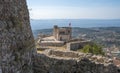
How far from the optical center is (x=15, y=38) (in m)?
11.4

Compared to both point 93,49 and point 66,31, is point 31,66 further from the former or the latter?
point 66,31

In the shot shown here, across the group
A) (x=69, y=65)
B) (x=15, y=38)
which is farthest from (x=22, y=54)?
(x=69, y=65)

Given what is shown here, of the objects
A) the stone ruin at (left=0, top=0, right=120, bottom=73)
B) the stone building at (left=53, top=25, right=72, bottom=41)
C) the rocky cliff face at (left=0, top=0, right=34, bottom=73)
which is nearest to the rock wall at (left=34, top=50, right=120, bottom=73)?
the stone ruin at (left=0, top=0, right=120, bottom=73)

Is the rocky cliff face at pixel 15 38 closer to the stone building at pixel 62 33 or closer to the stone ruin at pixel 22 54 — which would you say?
the stone ruin at pixel 22 54

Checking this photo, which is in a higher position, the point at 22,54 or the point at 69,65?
the point at 22,54

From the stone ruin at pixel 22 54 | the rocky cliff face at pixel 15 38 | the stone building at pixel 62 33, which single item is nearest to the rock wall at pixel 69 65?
the stone ruin at pixel 22 54

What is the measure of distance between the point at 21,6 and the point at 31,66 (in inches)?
93.4

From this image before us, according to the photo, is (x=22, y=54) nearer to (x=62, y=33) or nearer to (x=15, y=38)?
(x=15, y=38)

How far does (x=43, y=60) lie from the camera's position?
13766 millimetres

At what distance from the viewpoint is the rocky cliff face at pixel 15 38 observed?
10539 millimetres

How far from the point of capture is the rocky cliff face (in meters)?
10.5

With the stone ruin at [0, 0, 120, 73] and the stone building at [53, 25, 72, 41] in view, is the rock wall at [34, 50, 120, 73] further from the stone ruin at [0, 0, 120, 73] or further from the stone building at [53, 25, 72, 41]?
the stone building at [53, 25, 72, 41]

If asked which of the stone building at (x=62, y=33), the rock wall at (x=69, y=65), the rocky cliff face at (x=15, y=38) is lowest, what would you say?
the stone building at (x=62, y=33)

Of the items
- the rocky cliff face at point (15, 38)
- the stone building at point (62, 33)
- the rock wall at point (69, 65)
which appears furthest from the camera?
the stone building at point (62, 33)
